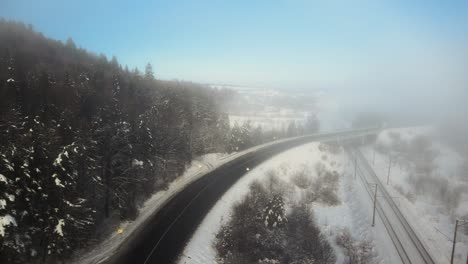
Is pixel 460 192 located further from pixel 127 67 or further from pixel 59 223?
pixel 127 67

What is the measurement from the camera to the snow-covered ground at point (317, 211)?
31297 millimetres

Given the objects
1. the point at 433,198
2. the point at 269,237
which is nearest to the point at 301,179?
the point at 433,198

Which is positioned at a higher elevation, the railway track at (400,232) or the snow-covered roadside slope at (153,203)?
the snow-covered roadside slope at (153,203)

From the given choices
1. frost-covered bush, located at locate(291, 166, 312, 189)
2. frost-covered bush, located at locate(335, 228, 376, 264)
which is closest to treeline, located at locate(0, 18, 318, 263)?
frost-covered bush, located at locate(291, 166, 312, 189)

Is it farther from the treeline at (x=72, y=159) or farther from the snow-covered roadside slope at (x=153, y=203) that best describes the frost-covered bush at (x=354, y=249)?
the treeline at (x=72, y=159)

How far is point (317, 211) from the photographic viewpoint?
46.6m

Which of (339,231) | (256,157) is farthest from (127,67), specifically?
(339,231)

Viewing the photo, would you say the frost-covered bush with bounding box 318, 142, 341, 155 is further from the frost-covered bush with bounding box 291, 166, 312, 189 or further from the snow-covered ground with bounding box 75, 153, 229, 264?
the snow-covered ground with bounding box 75, 153, 229, 264

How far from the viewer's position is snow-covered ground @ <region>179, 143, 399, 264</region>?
31297 millimetres

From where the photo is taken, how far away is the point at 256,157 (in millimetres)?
71188

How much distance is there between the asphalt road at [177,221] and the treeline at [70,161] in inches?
126

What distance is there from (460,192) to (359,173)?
64.6ft

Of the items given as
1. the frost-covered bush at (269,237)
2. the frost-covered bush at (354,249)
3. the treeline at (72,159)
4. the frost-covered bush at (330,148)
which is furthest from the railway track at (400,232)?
the treeline at (72,159)

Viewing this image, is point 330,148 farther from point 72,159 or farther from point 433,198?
point 72,159
